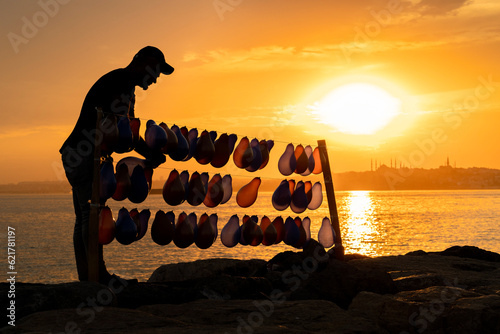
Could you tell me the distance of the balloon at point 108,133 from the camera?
573 cm

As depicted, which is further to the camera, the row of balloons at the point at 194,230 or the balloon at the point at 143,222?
the balloon at the point at 143,222

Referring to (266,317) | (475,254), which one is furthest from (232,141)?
(475,254)

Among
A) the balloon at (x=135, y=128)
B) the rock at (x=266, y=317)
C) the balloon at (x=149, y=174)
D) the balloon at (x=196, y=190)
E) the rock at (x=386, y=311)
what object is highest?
the balloon at (x=135, y=128)

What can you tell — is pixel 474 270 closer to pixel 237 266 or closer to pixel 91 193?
pixel 237 266

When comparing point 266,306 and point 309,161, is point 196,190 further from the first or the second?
point 266,306

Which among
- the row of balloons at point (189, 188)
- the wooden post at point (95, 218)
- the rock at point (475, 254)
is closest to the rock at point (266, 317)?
the wooden post at point (95, 218)

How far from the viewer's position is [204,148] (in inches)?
267

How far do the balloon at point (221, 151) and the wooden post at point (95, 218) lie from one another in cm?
179

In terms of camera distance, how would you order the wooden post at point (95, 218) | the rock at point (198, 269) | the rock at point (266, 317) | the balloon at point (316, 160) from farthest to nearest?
the balloon at point (316, 160) < the rock at point (198, 269) < the wooden post at point (95, 218) < the rock at point (266, 317)

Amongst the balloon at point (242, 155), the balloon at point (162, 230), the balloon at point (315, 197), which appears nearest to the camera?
the balloon at point (162, 230)

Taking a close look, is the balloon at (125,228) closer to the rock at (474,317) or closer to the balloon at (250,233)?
the balloon at (250,233)

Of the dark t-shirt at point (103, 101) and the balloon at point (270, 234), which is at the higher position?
the dark t-shirt at point (103, 101)

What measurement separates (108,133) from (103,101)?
521mm

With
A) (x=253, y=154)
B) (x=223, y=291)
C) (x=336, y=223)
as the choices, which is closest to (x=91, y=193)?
(x=223, y=291)
